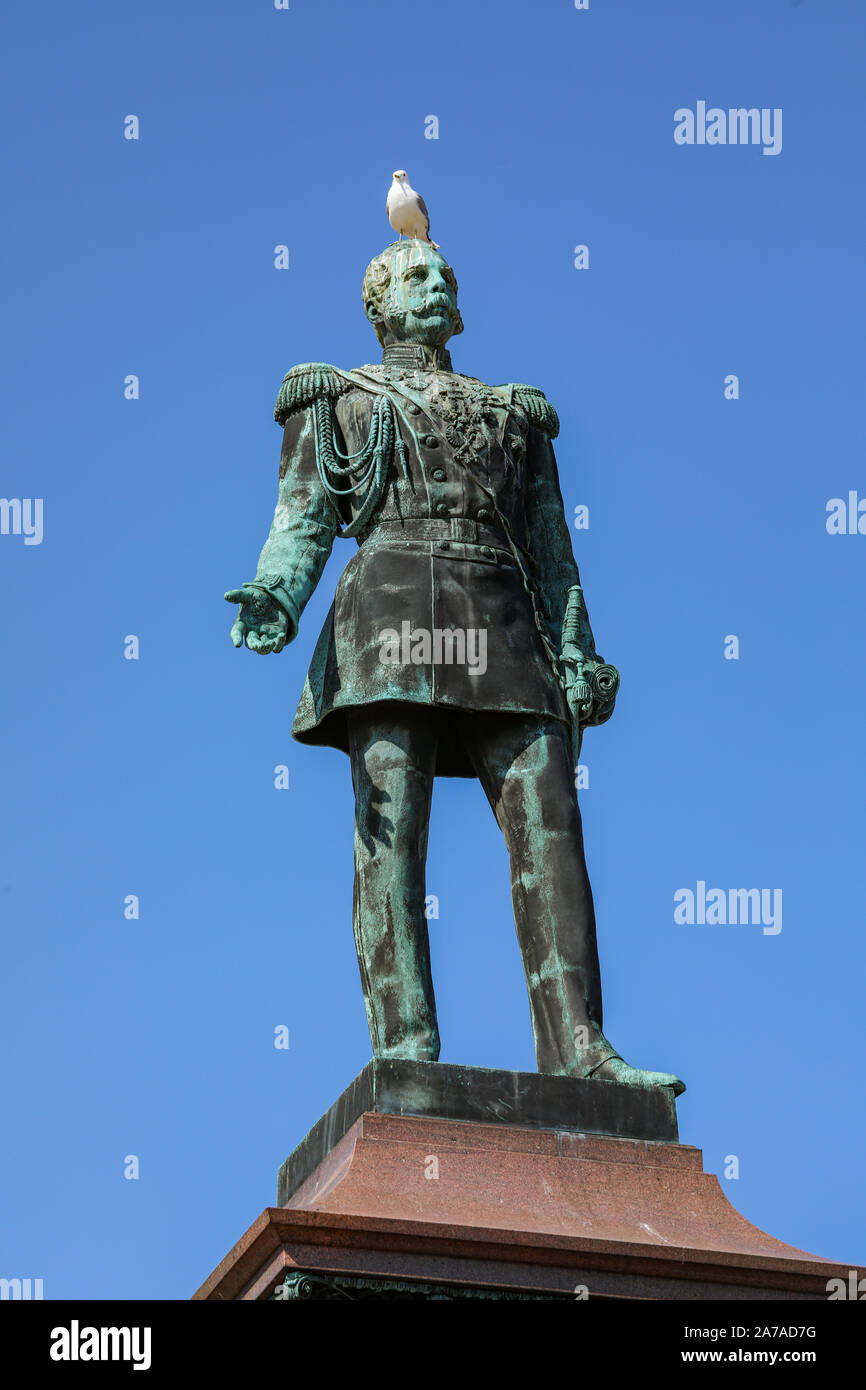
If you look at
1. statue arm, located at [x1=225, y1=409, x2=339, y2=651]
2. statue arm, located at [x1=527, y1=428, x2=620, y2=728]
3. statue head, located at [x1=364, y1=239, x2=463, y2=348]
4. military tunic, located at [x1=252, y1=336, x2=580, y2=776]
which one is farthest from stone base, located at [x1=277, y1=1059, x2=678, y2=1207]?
statue head, located at [x1=364, y1=239, x2=463, y2=348]

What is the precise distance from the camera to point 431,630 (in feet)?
40.0

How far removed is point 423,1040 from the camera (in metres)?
11.6

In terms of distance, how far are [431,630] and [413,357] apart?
180cm

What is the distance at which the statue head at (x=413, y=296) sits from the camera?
13.1m

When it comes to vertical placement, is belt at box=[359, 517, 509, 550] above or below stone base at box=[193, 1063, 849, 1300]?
above

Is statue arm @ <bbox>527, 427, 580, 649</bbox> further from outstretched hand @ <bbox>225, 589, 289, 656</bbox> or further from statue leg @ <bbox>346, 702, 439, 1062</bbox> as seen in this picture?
outstretched hand @ <bbox>225, 589, 289, 656</bbox>

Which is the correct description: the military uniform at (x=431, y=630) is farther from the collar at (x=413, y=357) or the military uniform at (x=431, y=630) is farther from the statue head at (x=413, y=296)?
the statue head at (x=413, y=296)

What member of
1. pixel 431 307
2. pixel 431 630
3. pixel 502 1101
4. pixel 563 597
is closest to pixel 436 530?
pixel 431 630

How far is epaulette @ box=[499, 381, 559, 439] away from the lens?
43.3 ft

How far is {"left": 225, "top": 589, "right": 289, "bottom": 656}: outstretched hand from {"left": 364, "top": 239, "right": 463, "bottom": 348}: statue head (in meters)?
1.94

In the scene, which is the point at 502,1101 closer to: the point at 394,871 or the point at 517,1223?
the point at 517,1223
